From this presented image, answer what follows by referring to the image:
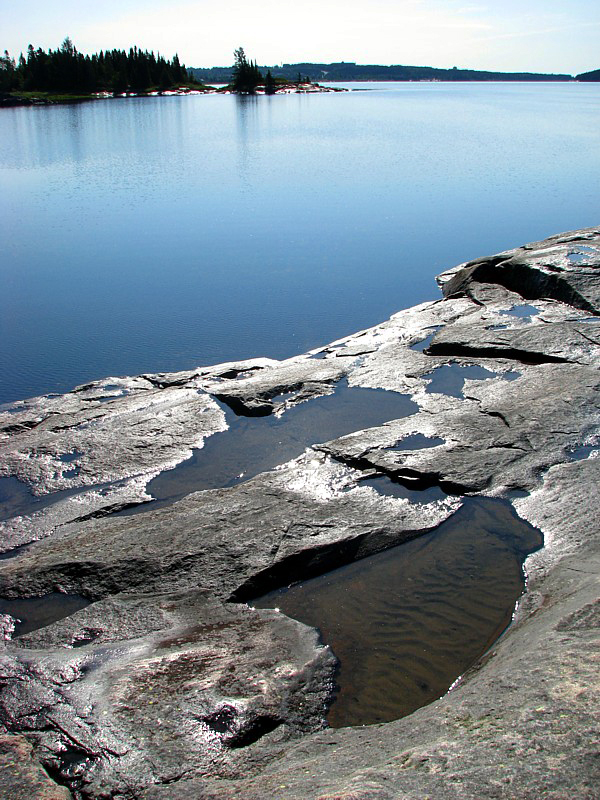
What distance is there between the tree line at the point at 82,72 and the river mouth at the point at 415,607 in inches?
3126

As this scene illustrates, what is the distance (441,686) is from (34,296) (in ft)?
33.3

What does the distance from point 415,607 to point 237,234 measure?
12.2 meters

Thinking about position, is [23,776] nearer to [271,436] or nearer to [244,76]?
[271,436]

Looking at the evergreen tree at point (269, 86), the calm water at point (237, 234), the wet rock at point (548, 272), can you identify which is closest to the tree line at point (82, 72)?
the evergreen tree at point (269, 86)

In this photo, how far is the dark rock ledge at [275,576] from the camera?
8.84ft

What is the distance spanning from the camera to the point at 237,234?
15.3 meters

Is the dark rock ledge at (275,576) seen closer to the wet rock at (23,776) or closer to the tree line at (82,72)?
the wet rock at (23,776)

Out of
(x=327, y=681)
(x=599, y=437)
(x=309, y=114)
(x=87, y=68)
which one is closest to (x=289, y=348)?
(x=599, y=437)

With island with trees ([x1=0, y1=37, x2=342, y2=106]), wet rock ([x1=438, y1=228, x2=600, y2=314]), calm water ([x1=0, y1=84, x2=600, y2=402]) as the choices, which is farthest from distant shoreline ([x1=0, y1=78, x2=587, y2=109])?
wet rock ([x1=438, y1=228, x2=600, y2=314])

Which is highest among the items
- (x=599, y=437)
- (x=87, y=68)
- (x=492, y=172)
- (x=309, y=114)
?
(x=87, y=68)

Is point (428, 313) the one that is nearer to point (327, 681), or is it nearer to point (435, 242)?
point (435, 242)

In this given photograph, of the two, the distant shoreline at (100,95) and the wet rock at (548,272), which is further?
the distant shoreline at (100,95)

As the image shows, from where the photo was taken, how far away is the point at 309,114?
5138cm

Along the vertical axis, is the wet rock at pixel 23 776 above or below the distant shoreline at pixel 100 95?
below
